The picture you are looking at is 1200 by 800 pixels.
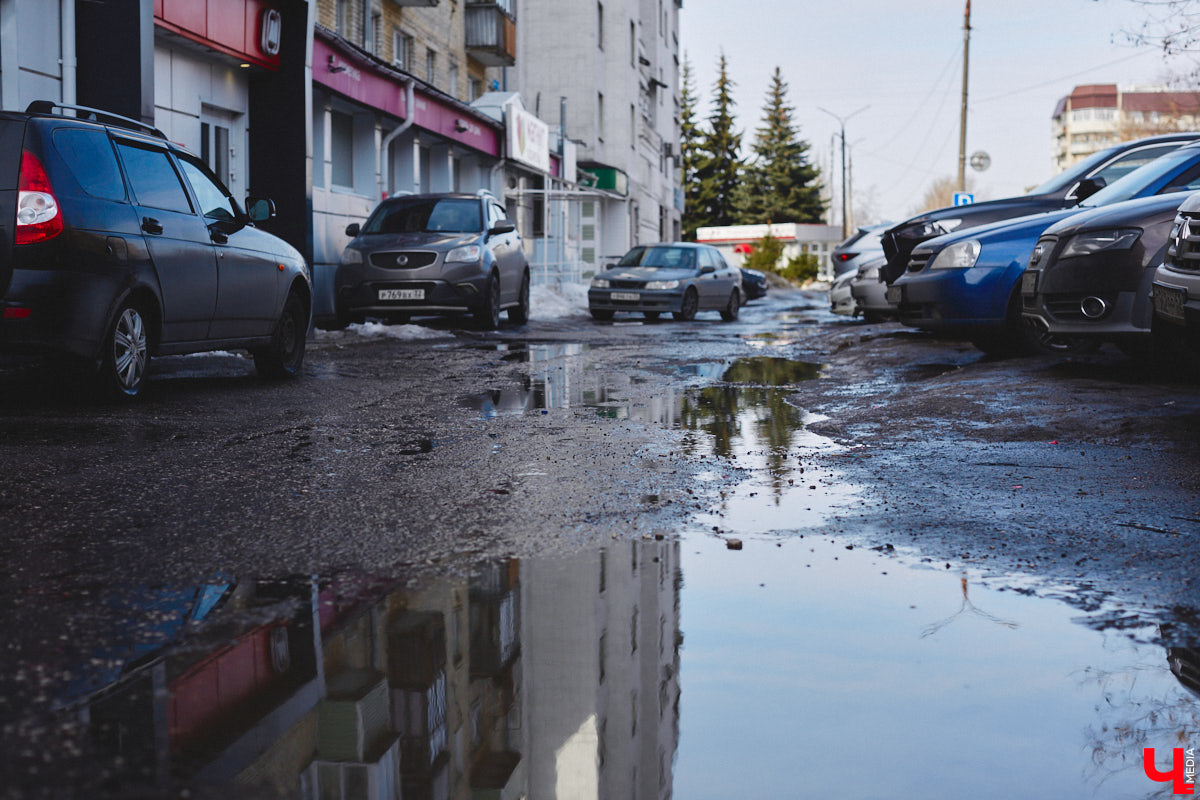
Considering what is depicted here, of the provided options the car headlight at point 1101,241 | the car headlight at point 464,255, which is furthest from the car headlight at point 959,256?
the car headlight at point 464,255

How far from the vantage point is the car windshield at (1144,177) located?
33.3ft

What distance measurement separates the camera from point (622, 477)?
214 inches

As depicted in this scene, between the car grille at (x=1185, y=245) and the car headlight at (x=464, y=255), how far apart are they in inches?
487

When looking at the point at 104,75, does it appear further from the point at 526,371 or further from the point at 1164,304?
the point at 1164,304

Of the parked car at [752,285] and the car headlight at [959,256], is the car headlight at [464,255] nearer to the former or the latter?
the car headlight at [959,256]

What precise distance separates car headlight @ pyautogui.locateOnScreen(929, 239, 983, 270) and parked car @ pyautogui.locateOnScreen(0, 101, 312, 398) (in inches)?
222

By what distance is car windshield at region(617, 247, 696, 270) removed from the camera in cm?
2644

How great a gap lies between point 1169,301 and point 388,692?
17.3ft

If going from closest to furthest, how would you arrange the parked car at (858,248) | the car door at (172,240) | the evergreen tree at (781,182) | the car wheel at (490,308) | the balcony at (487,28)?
the car door at (172,240) → the car wheel at (490,308) → the parked car at (858,248) → the balcony at (487,28) → the evergreen tree at (781,182)

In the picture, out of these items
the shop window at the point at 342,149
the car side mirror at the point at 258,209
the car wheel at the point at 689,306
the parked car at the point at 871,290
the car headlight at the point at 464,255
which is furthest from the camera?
the car wheel at the point at 689,306

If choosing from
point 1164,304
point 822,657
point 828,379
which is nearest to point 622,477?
point 822,657

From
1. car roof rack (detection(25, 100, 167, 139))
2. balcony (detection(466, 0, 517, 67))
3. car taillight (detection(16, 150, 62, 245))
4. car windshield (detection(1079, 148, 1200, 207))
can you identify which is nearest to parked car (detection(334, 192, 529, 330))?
car roof rack (detection(25, 100, 167, 139))

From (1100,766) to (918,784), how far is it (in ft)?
1.21

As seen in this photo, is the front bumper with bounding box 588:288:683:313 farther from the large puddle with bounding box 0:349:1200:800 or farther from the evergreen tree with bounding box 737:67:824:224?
the evergreen tree with bounding box 737:67:824:224
